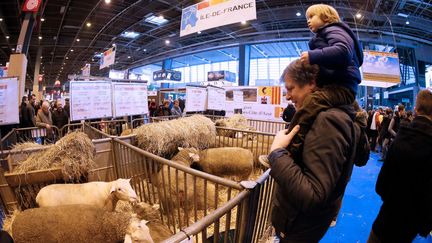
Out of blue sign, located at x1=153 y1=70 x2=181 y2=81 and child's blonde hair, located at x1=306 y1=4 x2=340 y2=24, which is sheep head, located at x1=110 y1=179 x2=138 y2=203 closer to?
child's blonde hair, located at x1=306 y1=4 x2=340 y2=24

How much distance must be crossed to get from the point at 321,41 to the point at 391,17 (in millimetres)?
14053

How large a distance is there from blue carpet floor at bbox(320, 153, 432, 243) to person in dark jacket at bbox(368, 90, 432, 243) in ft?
4.22

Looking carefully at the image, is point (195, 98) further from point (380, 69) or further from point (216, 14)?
point (380, 69)

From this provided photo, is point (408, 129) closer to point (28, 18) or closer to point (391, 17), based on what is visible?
point (28, 18)

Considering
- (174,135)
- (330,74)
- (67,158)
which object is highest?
(330,74)

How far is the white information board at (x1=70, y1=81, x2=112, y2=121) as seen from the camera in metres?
4.13

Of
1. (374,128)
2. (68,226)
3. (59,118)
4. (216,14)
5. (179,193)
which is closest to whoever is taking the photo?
(68,226)

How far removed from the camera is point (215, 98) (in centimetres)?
745

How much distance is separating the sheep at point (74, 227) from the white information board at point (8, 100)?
1936mm

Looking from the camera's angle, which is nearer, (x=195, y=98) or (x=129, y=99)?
(x=129, y=99)

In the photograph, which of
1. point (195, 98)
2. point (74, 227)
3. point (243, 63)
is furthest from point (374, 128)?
point (243, 63)

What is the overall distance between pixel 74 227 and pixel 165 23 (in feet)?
50.0

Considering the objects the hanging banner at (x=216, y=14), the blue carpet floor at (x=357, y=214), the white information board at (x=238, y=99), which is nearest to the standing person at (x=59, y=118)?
the hanging banner at (x=216, y=14)

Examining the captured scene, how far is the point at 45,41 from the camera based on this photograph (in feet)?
58.3
